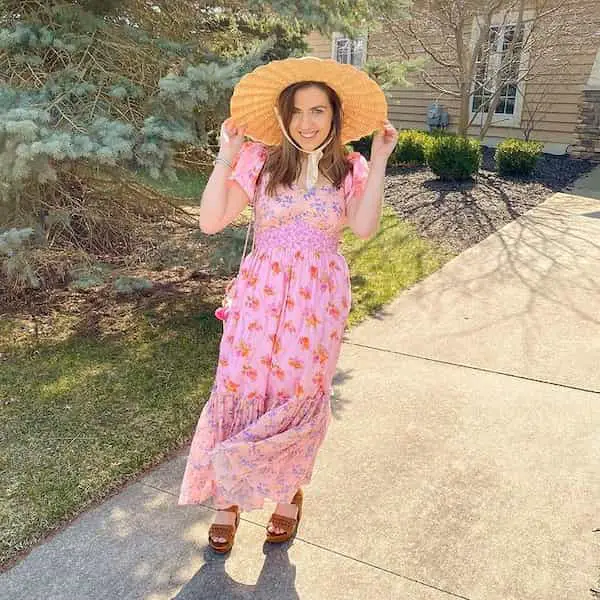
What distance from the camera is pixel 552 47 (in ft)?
35.9

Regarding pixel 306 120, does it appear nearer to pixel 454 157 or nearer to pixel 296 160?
pixel 296 160

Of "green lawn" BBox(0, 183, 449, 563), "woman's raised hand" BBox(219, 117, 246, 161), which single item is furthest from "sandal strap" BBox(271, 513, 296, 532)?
"woman's raised hand" BBox(219, 117, 246, 161)

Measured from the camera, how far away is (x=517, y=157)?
9.54m

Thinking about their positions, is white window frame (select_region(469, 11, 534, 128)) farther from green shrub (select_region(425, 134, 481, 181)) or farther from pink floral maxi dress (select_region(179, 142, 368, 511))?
pink floral maxi dress (select_region(179, 142, 368, 511))

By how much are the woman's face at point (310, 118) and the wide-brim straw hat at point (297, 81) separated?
5 cm

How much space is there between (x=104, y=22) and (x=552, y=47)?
966 centimetres

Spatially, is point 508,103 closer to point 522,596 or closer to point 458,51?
point 458,51

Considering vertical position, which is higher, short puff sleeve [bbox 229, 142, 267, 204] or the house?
the house

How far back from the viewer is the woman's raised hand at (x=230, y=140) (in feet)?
6.97

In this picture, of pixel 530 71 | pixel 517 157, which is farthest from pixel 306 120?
pixel 530 71

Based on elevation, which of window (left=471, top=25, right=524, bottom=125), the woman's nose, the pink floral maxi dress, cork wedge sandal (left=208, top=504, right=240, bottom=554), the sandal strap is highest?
window (left=471, top=25, right=524, bottom=125)

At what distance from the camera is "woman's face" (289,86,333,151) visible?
2086mm

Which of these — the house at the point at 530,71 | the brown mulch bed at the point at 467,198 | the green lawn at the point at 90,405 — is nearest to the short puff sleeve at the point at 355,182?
the green lawn at the point at 90,405

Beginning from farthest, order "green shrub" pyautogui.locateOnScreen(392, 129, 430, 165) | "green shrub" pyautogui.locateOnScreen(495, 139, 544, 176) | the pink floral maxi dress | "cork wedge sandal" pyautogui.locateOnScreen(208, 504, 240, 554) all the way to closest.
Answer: "green shrub" pyautogui.locateOnScreen(392, 129, 430, 165) → "green shrub" pyautogui.locateOnScreen(495, 139, 544, 176) → "cork wedge sandal" pyautogui.locateOnScreen(208, 504, 240, 554) → the pink floral maxi dress
